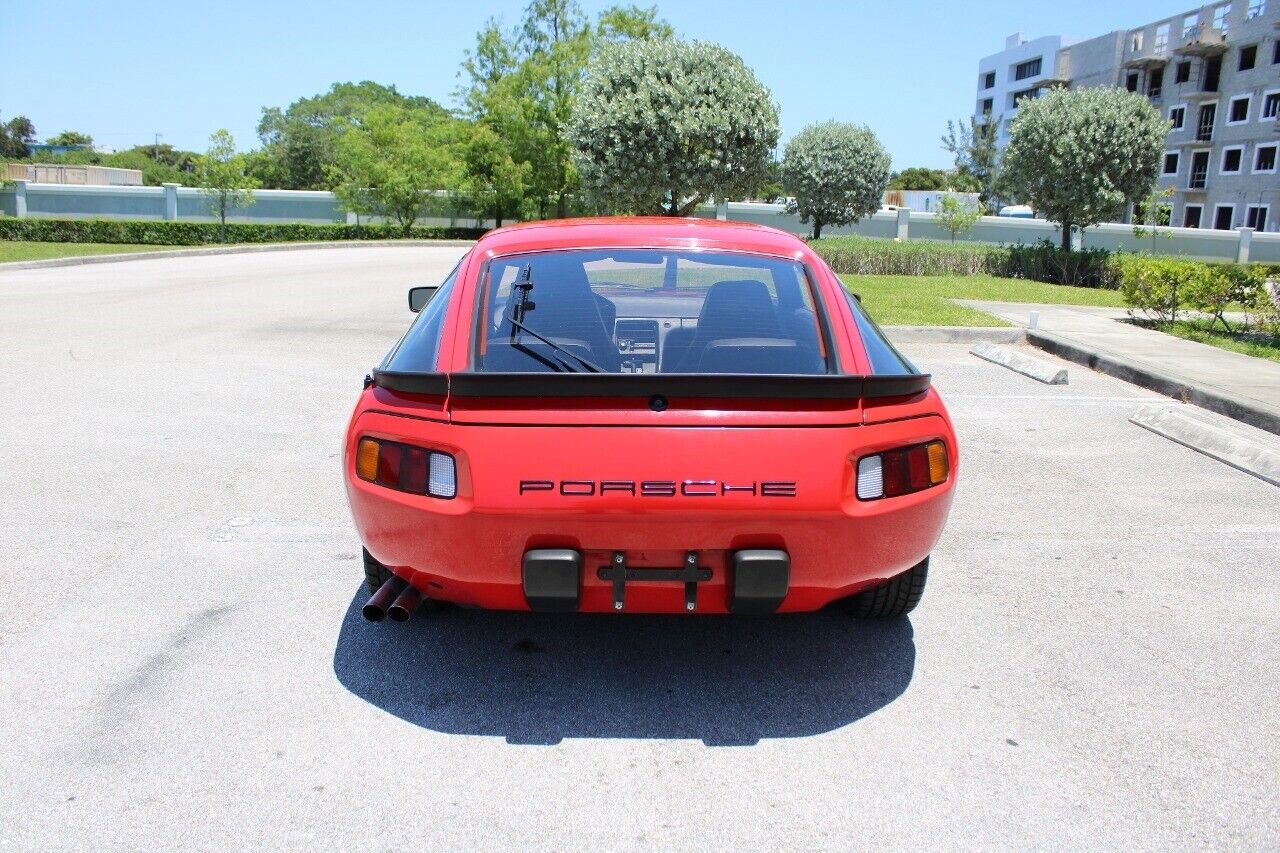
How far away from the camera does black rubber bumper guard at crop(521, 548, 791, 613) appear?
2.97 meters

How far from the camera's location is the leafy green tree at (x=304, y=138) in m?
76.9

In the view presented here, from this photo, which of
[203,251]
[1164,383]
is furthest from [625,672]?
[203,251]

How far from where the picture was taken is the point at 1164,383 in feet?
31.7

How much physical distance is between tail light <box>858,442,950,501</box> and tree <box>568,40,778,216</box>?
63.9 ft

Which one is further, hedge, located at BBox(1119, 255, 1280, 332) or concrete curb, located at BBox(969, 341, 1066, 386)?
hedge, located at BBox(1119, 255, 1280, 332)

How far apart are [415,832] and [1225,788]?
2.24 meters

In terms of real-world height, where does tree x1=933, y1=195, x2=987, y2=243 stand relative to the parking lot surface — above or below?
above

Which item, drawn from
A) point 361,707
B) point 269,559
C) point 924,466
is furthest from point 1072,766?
point 269,559

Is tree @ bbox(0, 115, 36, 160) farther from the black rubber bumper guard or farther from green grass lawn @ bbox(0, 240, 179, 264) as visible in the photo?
the black rubber bumper guard

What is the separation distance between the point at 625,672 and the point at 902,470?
3.92 feet

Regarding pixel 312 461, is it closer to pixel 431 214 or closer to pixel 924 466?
Answer: pixel 924 466

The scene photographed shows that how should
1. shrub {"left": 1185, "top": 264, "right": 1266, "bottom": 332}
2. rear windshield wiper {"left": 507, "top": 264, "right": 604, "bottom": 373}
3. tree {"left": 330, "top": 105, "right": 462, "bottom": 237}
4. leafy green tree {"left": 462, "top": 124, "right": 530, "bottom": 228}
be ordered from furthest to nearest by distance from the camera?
leafy green tree {"left": 462, "top": 124, "right": 530, "bottom": 228}
tree {"left": 330, "top": 105, "right": 462, "bottom": 237}
shrub {"left": 1185, "top": 264, "right": 1266, "bottom": 332}
rear windshield wiper {"left": 507, "top": 264, "right": 604, "bottom": 373}

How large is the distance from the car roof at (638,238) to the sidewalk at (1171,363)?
5.92 meters

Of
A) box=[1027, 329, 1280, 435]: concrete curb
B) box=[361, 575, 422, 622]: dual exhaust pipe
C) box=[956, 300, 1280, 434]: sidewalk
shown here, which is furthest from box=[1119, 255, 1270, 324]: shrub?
box=[361, 575, 422, 622]: dual exhaust pipe
